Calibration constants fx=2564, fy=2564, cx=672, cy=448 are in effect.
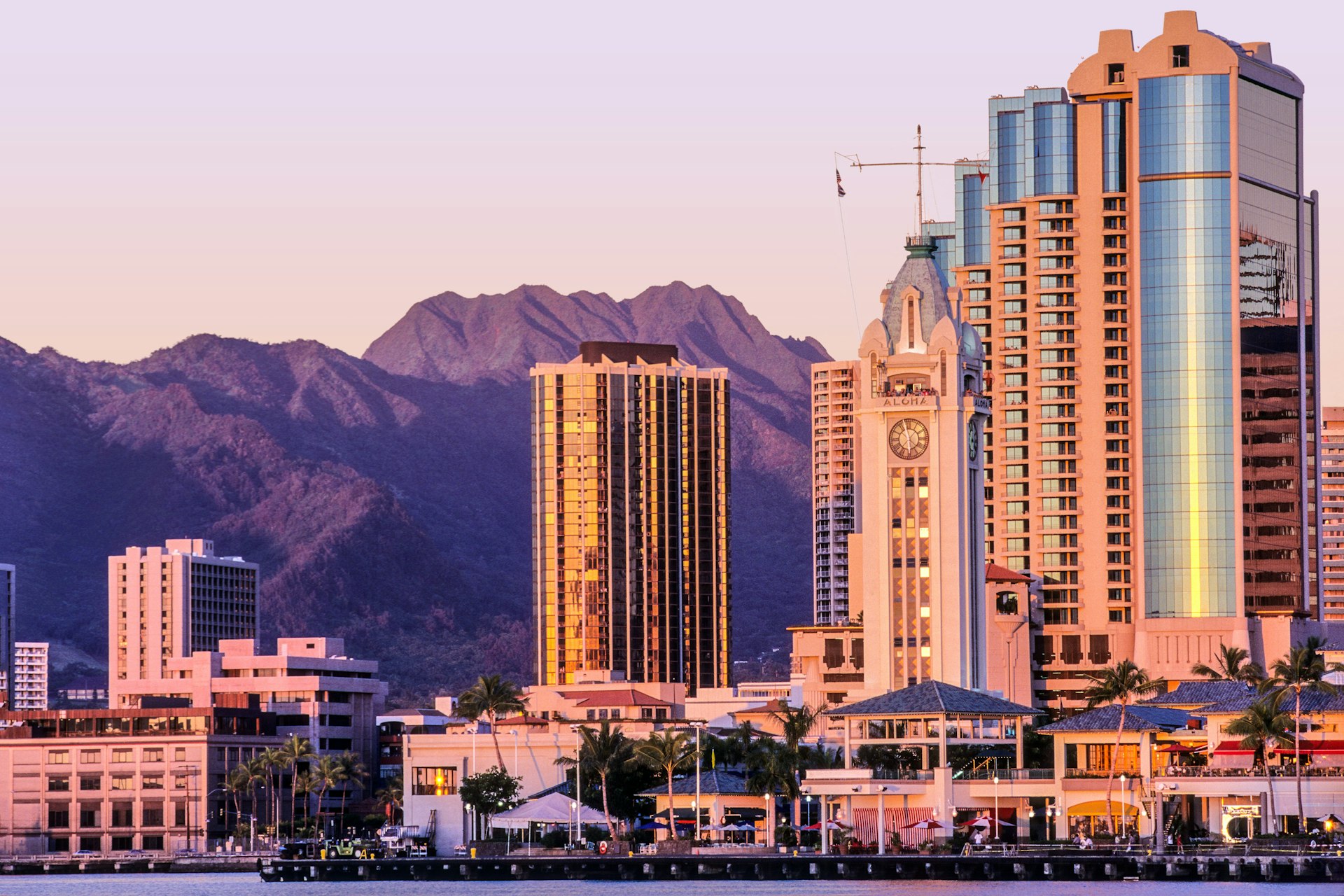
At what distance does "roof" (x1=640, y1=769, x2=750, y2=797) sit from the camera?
172 metres

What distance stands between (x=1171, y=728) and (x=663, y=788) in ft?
113

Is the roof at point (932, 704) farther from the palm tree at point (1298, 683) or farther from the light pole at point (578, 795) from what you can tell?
the light pole at point (578, 795)

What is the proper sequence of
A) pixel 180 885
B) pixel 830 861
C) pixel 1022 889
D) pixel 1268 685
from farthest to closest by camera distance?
pixel 180 885 → pixel 1268 685 → pixel 830 861 → pixel 1022 889

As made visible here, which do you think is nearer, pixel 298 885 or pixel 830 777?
pixel 830 777

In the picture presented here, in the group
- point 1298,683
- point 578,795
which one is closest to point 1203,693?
point 1298,683

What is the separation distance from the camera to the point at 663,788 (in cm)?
17512

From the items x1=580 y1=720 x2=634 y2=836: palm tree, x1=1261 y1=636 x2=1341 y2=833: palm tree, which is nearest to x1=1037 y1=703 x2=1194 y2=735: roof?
x1=1261 y1=636 x2=1341 y2=833: palm tree

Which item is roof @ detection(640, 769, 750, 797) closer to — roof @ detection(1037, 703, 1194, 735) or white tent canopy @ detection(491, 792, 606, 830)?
white tent canopy @ detection(491, 792, 606, 830)

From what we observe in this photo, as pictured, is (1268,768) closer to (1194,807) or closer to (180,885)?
(1194,807)

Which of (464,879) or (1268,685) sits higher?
(1268,685)

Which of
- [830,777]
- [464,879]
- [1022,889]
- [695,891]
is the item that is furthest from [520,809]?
[1022,889]

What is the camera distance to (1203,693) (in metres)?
186

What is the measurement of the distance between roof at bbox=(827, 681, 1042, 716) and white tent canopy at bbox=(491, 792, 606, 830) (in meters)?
20.5

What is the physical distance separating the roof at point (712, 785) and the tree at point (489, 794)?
2192cm
